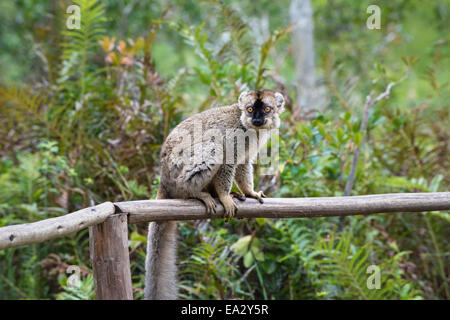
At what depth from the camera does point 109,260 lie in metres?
2.53

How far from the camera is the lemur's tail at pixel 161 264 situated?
121 inches

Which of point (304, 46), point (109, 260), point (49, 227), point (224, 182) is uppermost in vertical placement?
point (304, 46)

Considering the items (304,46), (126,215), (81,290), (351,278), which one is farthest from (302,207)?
(304,46)

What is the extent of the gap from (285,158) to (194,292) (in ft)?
5.56

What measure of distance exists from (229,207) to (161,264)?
65 cm

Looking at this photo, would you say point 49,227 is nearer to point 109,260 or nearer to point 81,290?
point 109,260

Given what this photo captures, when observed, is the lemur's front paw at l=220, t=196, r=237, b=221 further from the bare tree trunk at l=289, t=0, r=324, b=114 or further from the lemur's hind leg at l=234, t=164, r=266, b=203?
the bare tree trunk at l=289, t=0, r=324, b=114

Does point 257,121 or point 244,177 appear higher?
point 257,121

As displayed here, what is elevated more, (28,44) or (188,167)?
(28,44)

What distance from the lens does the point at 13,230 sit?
204 cm

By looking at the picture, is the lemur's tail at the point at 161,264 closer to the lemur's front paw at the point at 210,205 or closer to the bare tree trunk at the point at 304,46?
the lemur's front paw at the point at 210,205

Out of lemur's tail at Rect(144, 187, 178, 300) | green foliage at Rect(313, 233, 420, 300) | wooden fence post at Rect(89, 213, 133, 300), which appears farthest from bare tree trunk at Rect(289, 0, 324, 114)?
wooden fence post at Rect(89, 213, 133, 300)
